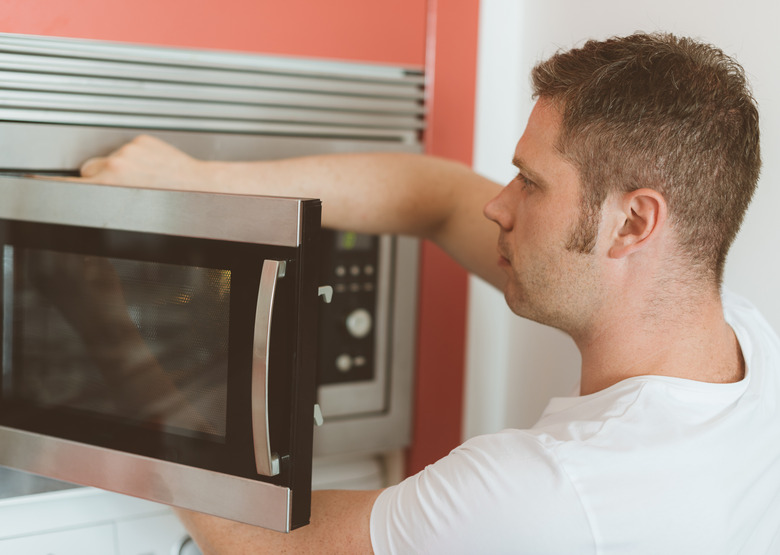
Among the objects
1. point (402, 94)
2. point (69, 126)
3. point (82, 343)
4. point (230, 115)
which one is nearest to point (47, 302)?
point (82, 343)

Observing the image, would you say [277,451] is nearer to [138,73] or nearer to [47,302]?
[47,302]

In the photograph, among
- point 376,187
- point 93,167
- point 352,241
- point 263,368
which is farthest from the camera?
point 352,241

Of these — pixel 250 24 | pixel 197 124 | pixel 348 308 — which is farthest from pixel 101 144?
pixel 348 308

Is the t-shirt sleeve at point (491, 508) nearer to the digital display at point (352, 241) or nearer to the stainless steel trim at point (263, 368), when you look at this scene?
the stainless steel trim at point (263, 368)

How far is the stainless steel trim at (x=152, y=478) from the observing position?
2.83 feet

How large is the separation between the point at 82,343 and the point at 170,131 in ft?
1.27

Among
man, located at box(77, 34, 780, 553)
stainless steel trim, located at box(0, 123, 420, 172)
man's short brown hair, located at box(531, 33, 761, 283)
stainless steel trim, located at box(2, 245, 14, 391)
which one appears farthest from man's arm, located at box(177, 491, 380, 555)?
stainless steel trim, located at box(0, 123, 420, 172)

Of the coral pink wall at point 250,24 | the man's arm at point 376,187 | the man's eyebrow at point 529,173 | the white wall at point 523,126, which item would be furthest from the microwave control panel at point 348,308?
the man's eyebrow at point 529,173

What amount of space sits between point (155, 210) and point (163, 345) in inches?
6.3

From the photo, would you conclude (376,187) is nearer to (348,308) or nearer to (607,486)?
(348,308)

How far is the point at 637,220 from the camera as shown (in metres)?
0.98

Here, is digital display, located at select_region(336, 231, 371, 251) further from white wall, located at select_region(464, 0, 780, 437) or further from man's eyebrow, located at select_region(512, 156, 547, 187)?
Answer: man's eyebrow, located at select_region(512, 156, 547, 187)

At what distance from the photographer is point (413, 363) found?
1.50 m

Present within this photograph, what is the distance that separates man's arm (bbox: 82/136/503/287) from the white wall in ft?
0.64
